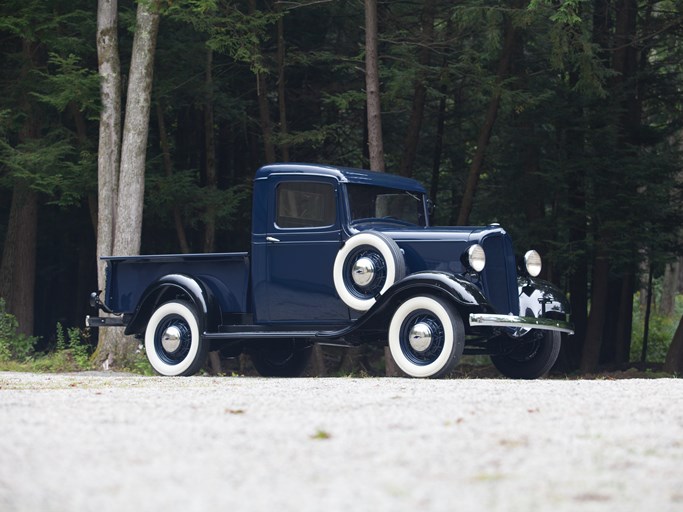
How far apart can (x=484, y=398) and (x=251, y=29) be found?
508 inches

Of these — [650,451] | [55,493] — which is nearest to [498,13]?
[650,451]

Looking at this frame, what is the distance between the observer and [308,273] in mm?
12180

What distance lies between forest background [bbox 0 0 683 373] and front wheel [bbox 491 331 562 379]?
612 centimetres

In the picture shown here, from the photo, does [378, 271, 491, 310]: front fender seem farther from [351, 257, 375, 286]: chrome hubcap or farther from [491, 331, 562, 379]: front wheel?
[491, 331, 562, 379]: front wheel

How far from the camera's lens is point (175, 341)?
1312cm

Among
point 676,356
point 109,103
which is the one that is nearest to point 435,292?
point 109,103

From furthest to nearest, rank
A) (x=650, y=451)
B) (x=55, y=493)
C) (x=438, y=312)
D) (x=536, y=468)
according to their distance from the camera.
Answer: (x=438, y=312) < (x=650, y=451) < (x=536, y=468) < (x=55, y=493)

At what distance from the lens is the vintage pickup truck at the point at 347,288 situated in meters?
11.2

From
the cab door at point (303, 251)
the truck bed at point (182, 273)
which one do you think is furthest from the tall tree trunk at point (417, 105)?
the cab door at point (303, 251)

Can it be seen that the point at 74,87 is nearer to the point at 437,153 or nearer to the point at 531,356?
the point at 437,153

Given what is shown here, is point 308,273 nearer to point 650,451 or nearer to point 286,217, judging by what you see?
point 286,217

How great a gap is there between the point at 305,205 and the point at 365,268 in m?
1.25

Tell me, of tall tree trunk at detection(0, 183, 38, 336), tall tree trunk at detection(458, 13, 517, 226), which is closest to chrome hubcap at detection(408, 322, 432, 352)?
tall tree trunk at detection(458, 13, 517, 226)

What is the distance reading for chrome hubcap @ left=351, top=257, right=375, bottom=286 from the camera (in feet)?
37.8
